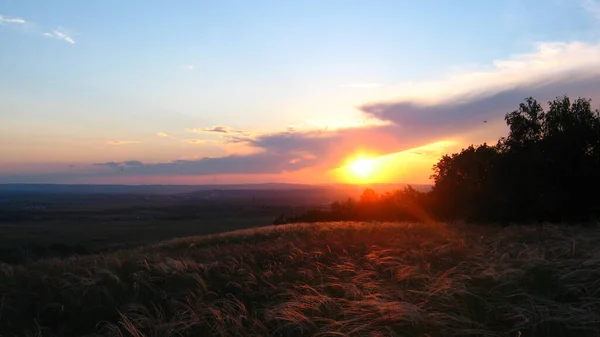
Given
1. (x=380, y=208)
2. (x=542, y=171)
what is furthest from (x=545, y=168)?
(x=380, y=208)

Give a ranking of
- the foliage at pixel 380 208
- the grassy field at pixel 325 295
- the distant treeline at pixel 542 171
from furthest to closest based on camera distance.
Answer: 1. the foliage at pixel 380 208
2. the distant treeline at pixel 542 171
3. the grassy field at pixel 325 295

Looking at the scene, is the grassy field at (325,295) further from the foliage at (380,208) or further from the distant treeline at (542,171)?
the foliage at (380,208)

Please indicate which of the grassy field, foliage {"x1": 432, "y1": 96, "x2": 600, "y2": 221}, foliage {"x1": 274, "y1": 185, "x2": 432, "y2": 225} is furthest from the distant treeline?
the grassy field

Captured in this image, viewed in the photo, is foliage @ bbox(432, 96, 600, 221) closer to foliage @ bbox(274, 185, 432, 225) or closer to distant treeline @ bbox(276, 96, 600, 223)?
distant treeline @ bbox(276, 96, 600, 223)

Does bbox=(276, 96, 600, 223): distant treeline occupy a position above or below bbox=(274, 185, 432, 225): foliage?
above

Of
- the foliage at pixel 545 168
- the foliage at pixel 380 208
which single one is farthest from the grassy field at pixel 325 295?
the foliage at pixel 380 208

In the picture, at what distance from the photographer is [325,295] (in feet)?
19.4

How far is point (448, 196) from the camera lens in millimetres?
36812

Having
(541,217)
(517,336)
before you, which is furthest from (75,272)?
(541,217)

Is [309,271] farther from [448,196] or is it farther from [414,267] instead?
[448,196]

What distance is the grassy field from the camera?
4855 mm

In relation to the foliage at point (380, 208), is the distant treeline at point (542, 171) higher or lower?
higher

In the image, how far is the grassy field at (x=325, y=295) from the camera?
4855 mm

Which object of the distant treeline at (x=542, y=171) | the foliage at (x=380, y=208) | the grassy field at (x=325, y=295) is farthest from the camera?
the foliage at (x=380, y=208)
